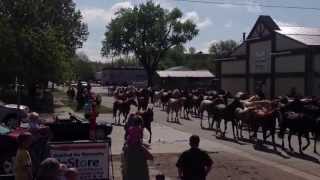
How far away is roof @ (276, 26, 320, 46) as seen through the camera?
181 feet

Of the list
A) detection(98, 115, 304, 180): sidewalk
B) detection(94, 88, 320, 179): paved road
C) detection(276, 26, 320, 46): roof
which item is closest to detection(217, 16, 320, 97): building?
detection(276, 26, 320, 46): roof

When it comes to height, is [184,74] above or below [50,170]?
above

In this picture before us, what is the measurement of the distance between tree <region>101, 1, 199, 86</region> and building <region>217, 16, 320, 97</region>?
29174 millimetres

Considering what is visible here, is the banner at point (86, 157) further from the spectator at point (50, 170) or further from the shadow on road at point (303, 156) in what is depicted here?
the shadow on road at point (303, 156)

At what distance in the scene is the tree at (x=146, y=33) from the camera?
329 feet

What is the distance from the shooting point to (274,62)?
2352 inches

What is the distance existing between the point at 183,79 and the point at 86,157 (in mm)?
78112

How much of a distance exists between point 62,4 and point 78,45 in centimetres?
771

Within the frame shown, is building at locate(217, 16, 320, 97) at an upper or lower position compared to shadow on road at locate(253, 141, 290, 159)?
upper

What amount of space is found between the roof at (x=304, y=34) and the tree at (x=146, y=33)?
40.4m

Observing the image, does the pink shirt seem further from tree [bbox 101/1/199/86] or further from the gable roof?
tree [bbox 101/1/199/86]

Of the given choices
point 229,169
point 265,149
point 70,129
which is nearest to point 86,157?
point 229,169

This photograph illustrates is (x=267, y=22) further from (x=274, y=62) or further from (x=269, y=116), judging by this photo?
(x=269, y=116)

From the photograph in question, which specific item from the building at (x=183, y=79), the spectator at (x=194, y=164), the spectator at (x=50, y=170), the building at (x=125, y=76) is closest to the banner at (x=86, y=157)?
the spectator at (x=194, y=164)
